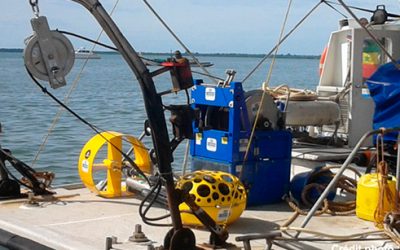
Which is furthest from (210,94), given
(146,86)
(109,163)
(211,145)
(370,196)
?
(146,86)

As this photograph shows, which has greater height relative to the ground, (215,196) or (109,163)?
(109,163)

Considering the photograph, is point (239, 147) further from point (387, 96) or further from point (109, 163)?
point (387, 96)

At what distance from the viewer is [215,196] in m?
5.96

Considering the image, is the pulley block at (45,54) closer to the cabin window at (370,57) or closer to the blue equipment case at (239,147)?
the blue equipment case at (239,147)

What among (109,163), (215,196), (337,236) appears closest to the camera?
(337,236)

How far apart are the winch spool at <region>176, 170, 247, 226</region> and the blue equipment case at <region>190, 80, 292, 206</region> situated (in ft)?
2.17

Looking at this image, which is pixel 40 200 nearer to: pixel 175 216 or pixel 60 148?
pixel 175 216

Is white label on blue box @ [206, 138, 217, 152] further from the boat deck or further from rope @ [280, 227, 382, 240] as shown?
rope @ [280, 227, 382, 240]

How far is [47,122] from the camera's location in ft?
71.7

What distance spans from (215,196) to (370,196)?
1314 mm

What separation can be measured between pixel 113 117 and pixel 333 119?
15372mm

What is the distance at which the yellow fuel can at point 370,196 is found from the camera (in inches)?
242

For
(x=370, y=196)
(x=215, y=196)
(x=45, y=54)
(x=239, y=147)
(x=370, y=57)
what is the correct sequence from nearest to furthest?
(x=45, y=54), (x=215, y=196), (x=370, y=196), (x=239, y=147), (x=370, y=57)

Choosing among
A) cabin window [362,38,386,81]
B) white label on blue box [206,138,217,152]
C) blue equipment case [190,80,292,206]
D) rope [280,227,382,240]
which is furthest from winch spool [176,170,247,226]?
cabin window [362,38,386,81]
